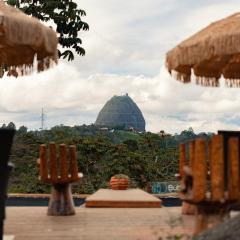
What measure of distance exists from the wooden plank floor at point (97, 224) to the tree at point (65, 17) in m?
9.09

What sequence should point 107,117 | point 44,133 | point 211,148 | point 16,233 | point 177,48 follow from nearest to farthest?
point 211,148 < point 16,233 < point 177,48 < point 44,133 < point 107,117

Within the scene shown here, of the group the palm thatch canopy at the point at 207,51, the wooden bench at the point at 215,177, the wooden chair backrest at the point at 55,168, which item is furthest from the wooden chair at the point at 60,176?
the wooden bench at the point at 215,177

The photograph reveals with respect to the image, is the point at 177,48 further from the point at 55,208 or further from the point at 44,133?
the point at 44,133

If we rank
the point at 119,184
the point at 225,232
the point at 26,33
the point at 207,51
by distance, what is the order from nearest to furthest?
1. the point at 225,232
2. the point at 26,33
3. the point at 207,51
4. the point at 119,184

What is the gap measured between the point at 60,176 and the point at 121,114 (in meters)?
74.0

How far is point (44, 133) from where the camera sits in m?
21.8

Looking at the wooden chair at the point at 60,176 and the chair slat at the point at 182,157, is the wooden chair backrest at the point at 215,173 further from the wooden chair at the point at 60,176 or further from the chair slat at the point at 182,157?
the wooden chair at the point at 60,176

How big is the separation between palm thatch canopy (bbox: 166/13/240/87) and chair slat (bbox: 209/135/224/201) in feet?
5.49

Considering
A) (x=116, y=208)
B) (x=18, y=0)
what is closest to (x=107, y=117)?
(x=18, y=0)

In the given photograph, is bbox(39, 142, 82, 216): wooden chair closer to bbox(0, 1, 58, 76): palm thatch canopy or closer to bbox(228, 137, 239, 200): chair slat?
bbox(0, 1, 58, 76): palm thatch canopy

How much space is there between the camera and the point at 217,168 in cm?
459

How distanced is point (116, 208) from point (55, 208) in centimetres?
117

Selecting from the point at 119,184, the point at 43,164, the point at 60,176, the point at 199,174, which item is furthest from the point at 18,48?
the point at 119,184

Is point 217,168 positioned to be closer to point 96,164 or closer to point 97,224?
point 97,224
